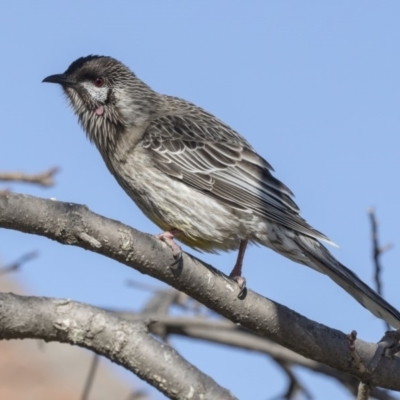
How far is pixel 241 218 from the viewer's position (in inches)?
289

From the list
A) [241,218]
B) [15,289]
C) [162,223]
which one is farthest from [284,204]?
[15,289]

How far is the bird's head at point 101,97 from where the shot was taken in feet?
26.8

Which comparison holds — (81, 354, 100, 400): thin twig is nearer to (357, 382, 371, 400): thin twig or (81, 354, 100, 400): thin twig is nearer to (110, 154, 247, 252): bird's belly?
(110, 154, 247, 252): bird's belly

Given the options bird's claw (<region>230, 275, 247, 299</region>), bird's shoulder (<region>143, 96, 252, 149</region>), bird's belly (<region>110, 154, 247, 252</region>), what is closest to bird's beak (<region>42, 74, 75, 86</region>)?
bird's shoulder (<region>143, 96, 252, 149</region>)

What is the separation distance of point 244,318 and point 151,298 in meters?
2.86

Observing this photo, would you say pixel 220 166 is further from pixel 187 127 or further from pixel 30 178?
pixel 30 178

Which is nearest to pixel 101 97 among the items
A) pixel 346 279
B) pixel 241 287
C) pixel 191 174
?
pixel 191 174

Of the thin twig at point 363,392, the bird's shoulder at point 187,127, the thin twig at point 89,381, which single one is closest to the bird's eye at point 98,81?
the bird's shoulder at point 187,127

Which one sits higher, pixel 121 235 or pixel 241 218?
pixel 241 218

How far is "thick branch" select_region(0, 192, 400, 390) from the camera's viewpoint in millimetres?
4543

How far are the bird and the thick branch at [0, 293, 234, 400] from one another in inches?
81.7

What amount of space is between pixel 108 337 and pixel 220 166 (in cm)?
344

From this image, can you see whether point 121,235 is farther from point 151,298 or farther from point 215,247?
point 151,298

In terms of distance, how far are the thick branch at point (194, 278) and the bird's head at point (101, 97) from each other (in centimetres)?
292
